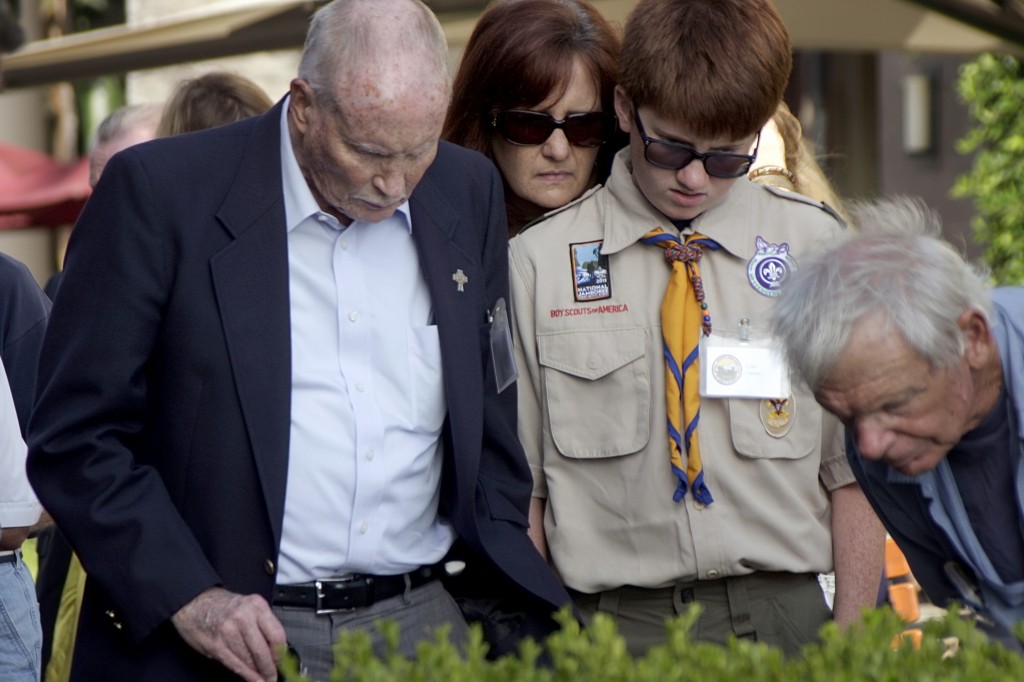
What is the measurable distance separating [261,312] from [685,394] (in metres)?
0.92

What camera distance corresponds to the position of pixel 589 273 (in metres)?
3.16

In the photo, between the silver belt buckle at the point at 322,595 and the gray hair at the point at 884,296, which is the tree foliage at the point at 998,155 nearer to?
the gray hair at the point at 884,296

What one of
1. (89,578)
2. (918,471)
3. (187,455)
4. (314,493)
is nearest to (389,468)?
(314,493)

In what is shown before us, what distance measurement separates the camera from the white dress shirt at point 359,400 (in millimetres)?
2680

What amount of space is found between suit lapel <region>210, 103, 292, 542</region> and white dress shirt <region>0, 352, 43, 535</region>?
78cm

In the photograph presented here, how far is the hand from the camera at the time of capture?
98.2 inches

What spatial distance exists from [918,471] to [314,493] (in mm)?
1068

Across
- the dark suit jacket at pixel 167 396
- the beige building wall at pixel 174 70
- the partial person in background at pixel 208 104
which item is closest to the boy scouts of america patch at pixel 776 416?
the dark suit jacket at pixel 167 396

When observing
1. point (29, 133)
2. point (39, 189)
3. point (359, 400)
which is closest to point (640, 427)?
point (359, 400)

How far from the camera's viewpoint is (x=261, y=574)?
8.65 ft

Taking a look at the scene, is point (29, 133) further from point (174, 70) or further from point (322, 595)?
point (322, 595)

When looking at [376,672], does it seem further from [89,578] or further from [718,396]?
[718,396]

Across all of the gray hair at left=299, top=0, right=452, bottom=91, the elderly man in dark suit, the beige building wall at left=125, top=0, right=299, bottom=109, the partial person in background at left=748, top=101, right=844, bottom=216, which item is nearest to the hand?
the elderly man in dark suit

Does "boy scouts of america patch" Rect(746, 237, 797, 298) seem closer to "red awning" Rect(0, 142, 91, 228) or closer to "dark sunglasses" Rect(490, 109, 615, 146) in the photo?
"dark sunglasses" Rect(490, 109, 615, 146)
